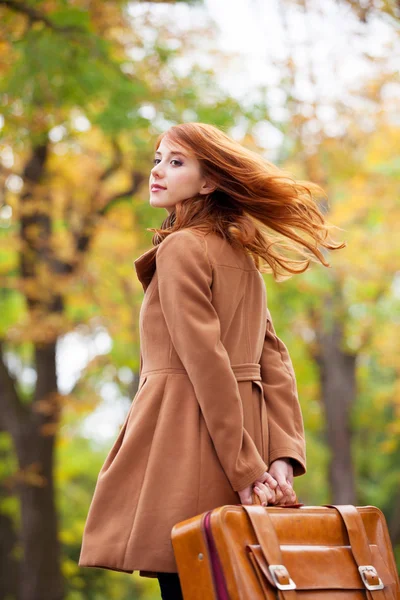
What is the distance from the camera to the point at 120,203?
1279 cm

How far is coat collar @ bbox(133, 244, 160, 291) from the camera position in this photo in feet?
10.1

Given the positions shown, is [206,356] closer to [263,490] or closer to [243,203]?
[263,490]

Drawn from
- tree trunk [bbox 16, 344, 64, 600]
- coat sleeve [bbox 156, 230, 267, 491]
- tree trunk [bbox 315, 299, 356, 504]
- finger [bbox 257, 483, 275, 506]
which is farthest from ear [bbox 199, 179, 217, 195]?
tree trunk [bbox 315, 299, 356, 504]

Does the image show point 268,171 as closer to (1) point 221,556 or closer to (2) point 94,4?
(1) point 221,556

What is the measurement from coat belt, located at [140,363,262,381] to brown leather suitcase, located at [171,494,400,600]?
0.41 meters

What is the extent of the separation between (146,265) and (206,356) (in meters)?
0.45

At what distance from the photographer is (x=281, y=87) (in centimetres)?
970

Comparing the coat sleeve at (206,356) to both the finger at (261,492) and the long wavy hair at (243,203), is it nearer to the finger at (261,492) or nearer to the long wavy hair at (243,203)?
the finger at (261,492)

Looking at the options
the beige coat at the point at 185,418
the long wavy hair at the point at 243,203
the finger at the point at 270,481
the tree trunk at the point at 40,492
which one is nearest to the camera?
the beige coat at the point at 185,418

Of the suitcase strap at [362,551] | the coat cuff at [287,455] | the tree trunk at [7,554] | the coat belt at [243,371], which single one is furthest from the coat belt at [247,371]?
the tree trunk at [7,554]

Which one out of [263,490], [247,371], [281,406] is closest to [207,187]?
[247,371]

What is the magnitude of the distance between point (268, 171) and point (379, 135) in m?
10.7

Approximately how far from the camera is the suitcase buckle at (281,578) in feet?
8.21

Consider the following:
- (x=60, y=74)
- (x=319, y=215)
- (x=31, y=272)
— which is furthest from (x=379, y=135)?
(x=319, y=215)
